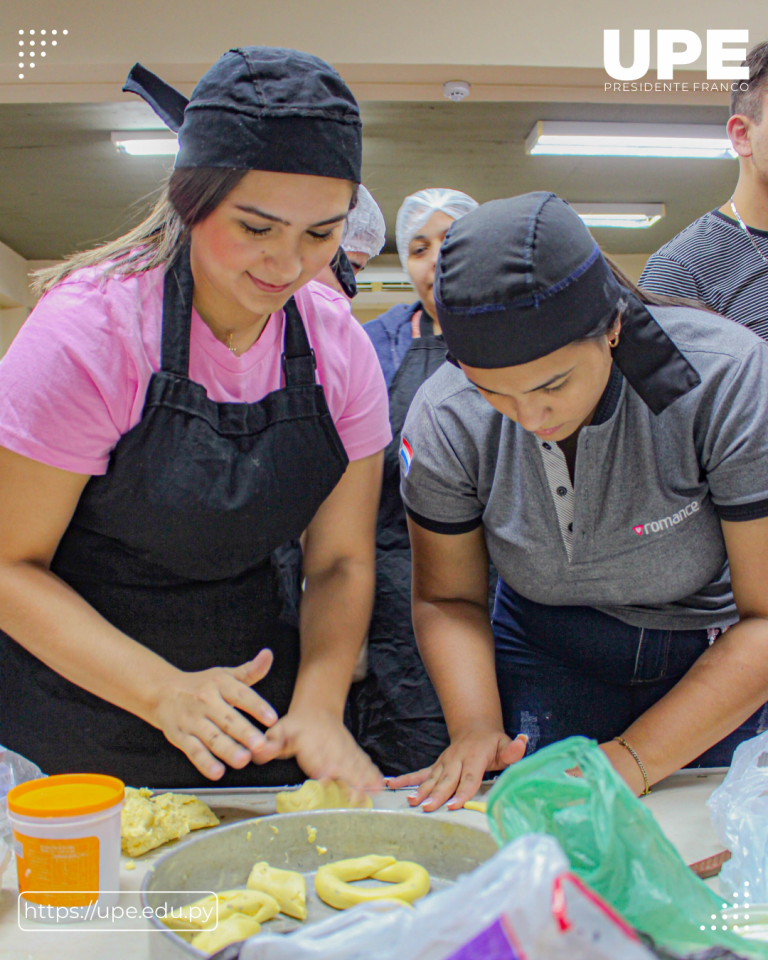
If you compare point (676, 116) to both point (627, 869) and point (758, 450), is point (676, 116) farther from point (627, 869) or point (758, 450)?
point (627, 869)

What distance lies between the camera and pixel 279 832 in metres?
0.85

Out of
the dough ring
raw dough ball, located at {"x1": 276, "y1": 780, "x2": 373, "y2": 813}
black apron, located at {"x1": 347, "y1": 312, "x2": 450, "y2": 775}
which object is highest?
the dough ring

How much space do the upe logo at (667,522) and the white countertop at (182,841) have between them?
1.19 ft

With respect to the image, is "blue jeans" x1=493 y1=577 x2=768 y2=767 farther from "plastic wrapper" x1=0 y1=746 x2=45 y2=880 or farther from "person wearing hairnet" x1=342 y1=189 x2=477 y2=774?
"plastic wrapper" x1=0 y1=746 x2=45 y2=880

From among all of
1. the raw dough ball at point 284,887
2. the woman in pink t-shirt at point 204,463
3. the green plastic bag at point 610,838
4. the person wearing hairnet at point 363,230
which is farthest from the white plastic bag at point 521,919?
the person wearing hairnet at point 363,230

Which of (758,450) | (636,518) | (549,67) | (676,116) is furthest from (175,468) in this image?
(676,116)

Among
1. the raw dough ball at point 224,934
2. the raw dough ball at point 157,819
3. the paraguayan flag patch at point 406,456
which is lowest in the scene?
the raw dough ball at point 157,819

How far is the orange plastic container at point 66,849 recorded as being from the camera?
0.77m

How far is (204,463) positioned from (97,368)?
0.19 meters

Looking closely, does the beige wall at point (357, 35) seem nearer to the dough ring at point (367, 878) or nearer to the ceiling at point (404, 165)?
the ceiling at point (404, 165)

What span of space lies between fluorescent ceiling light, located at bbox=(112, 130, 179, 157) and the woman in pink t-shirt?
4.41 m

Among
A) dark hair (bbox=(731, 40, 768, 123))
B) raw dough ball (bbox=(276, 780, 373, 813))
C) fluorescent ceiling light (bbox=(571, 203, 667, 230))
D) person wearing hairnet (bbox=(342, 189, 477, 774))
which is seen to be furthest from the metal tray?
fluorescent ceiling light (bbox=(571, 203, 667, 230))

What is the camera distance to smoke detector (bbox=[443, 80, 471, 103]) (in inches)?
148

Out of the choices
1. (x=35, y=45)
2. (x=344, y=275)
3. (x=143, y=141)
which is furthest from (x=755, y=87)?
(x=143, y=141)
